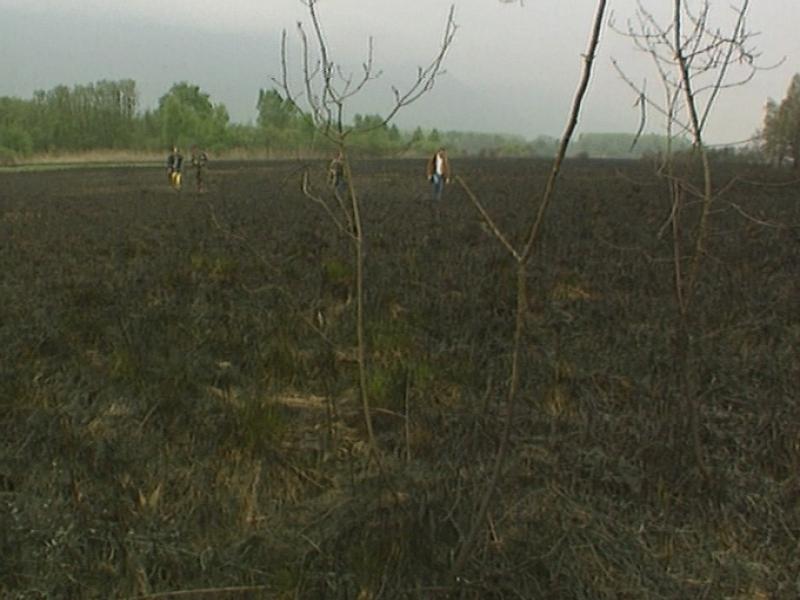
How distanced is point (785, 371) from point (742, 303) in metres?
1.98

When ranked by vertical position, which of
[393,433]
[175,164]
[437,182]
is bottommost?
[393,433]

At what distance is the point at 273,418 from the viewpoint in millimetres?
4191

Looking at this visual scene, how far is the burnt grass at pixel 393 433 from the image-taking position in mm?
2777

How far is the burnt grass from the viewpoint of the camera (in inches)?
109

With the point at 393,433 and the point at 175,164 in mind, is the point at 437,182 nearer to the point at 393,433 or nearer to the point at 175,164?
the point at 175,164

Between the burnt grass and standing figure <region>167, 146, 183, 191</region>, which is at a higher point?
standing figure <region>167, 146, 183, 191</region>

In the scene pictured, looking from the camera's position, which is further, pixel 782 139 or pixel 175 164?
pixel 175 164

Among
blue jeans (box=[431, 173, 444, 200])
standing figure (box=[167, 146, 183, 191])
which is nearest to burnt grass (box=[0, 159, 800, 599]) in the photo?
blue jeans (box=[431, 173, 444, 200])

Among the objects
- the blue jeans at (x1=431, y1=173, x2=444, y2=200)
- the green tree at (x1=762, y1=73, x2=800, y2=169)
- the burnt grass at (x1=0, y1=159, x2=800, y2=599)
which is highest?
the green tree at (x1=762, y1=73, x2=800, y2=169)

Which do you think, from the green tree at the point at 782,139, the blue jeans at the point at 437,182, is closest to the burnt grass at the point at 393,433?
the green tree at the point at 782,139

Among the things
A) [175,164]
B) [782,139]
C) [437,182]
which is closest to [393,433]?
[782,139]

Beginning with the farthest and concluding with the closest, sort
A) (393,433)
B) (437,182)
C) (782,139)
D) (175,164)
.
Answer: (175,164) → (437,182) → (782,139) → (393,433)

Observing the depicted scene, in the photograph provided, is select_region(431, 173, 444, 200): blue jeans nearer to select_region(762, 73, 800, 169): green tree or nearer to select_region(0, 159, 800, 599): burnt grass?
select_region(762, 73, 800, 169): green tree

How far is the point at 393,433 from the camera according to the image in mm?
4148
